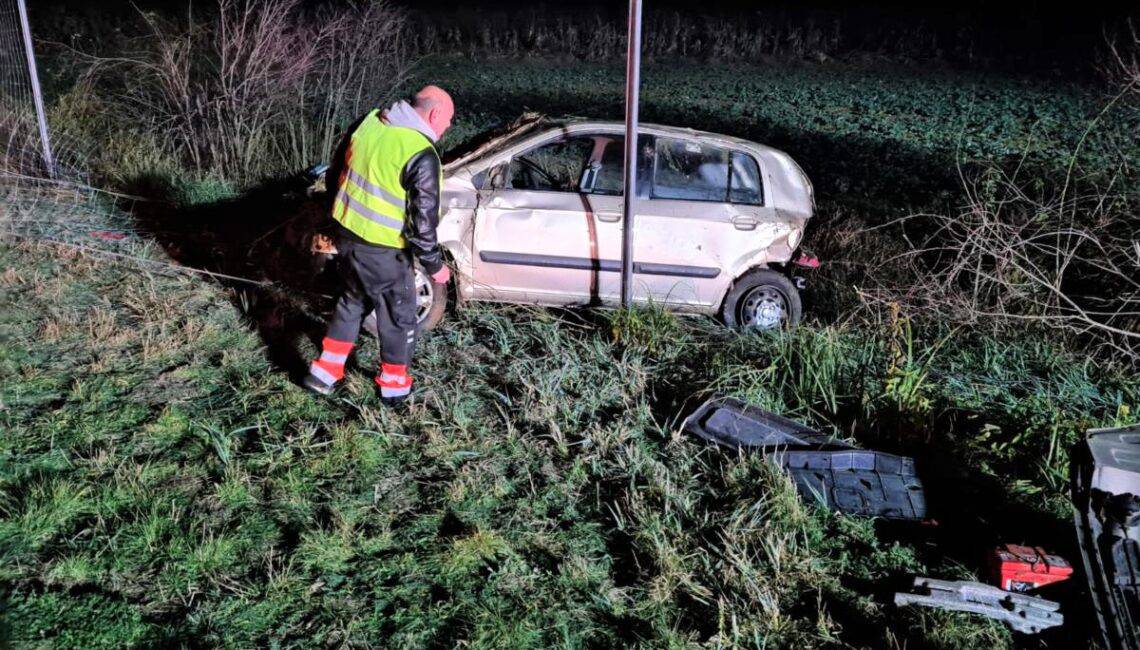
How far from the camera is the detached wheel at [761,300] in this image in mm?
6238

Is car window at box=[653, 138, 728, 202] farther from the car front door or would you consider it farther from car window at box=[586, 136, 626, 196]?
the car front door

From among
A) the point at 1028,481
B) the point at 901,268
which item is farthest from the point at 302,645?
the point at 901,268

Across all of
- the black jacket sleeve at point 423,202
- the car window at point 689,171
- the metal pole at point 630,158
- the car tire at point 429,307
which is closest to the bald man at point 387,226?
the black jacket sleeve at point 423,202

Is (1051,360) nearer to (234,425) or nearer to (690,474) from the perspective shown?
(690,474)

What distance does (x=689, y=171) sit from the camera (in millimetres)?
6125

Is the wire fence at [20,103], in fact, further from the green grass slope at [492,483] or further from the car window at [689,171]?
the car window at [689,171]

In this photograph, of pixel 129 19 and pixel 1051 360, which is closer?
pixel 1051 360

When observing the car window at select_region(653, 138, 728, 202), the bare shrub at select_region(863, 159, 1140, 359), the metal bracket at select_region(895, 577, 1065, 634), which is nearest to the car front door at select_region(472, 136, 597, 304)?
the car window at select_region(653, 138, 728, 202)

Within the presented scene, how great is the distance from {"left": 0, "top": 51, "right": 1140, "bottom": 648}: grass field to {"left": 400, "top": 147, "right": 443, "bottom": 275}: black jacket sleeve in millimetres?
872

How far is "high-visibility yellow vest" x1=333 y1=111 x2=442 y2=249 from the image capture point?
456 centimetres

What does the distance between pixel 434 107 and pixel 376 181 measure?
496 mm

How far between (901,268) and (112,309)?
572cm

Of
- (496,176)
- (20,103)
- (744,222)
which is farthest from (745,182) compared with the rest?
(20,103)

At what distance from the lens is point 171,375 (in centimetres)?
511
